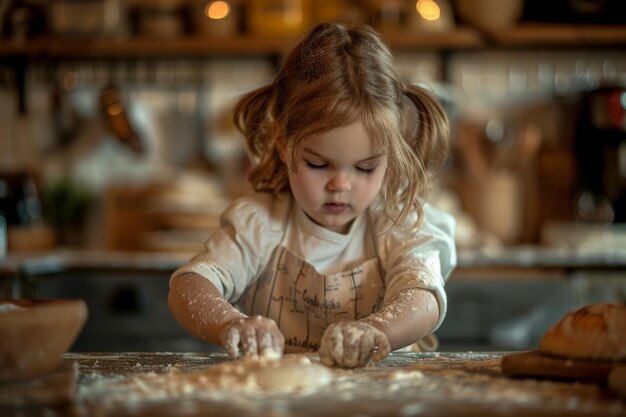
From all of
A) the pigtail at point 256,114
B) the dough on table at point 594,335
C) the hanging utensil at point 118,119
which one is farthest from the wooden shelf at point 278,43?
the dough on table at point 594,335

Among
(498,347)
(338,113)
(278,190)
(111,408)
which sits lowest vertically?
(498,347)

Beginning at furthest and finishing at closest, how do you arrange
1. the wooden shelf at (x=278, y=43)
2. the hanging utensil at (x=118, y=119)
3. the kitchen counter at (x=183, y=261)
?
the hanging utensil at (x=118, y=119) → the wooden shelf at (x=278, y=43) → the kitchen counter at (x=183, y=261)

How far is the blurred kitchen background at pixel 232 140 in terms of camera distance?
242 cm

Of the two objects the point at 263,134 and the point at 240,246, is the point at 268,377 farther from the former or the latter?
the point at 263,134

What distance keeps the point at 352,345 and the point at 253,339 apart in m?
0.11

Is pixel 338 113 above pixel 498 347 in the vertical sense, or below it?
above

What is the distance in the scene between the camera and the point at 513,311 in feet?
7.79

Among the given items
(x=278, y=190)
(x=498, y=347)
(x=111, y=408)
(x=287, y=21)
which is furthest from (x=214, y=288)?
(x=287, y=21)

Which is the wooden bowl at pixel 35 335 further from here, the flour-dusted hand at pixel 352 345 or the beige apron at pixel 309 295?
the beige apron at pixel 309 295

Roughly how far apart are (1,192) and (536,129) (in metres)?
1.73

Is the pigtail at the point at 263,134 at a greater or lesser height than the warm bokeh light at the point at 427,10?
lesser

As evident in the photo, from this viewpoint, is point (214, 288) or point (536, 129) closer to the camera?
point (214, 288)

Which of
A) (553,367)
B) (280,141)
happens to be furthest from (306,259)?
(553,367)

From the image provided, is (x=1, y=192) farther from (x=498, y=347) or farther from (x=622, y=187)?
(x=622, y=187)
